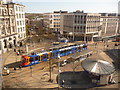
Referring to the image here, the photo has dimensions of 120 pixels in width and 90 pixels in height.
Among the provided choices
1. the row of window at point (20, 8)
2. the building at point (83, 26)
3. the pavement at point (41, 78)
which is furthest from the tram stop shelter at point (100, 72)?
the row of window at point (20, 8)

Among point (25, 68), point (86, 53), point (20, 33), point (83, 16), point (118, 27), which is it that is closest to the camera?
point (25, 68)

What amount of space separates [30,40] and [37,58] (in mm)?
32379

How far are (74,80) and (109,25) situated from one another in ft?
219

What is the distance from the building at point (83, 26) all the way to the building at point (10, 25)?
2719 cm

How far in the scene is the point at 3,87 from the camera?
21.4 m

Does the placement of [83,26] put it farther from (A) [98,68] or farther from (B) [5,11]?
(A) [98,68]

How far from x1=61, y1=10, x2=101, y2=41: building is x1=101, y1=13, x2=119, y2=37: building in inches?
421

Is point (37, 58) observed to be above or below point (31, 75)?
above

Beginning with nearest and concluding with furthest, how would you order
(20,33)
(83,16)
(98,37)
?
1. (20,33)
2. (83,16)
3. (98,37)

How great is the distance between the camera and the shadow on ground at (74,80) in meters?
22.2

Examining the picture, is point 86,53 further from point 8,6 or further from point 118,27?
point 118,27

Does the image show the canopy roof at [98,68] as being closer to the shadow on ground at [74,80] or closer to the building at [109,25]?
the shadow on ground at [74,80]

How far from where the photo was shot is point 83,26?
60.9 metres

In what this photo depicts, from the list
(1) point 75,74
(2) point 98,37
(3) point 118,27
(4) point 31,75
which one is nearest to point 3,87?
(4) point 31,75
